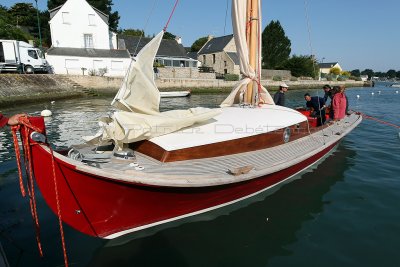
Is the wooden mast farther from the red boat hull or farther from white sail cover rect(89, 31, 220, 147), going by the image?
the red boat hull

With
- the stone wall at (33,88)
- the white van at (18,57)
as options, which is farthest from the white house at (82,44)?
the stone wall at (33,88)

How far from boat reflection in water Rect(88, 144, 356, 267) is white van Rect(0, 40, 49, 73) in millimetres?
27298

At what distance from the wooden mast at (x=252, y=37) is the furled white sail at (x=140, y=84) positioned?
347 centimetres

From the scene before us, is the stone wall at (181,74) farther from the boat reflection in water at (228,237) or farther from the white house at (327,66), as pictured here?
the white house at (327,66)

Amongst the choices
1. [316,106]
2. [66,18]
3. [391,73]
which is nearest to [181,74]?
[66,18]

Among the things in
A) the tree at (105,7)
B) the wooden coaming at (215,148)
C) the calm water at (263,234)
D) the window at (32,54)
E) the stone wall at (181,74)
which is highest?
the tree at (105,7)

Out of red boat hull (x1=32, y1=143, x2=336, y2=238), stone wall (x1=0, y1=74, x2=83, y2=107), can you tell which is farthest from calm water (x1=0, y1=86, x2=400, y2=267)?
stone wall (x1=0, y1=74, x2=83, y2=107)

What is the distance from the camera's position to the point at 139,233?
4.77 metres

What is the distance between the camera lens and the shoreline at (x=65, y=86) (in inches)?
827

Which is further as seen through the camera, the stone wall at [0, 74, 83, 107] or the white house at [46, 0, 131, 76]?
the white house at [46, 0, 131, 76]

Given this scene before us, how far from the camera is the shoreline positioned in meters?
21.0

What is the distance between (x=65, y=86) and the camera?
27172 mm

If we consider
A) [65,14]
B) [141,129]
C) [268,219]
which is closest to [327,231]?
[268,219]

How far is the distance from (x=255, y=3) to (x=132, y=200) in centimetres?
616
